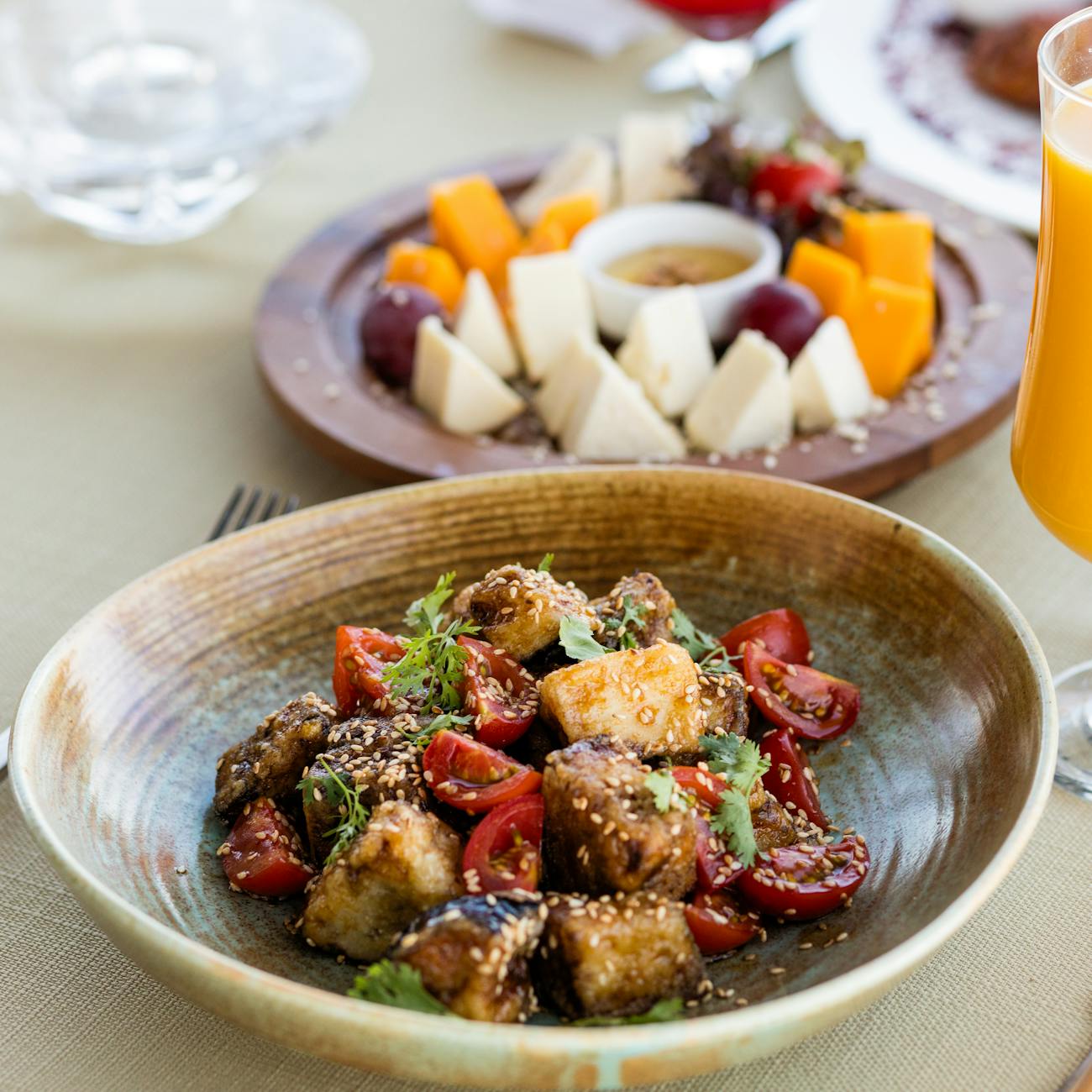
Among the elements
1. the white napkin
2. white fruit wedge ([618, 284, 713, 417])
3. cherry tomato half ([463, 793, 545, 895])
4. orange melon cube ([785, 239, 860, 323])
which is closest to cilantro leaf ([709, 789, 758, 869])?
cherry tomato half ([463, 793, 545, 895])

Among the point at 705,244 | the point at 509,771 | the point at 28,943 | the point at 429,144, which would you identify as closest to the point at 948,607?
the point at 509,771

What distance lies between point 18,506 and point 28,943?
128cm

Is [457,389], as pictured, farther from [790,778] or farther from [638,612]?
[790,778]

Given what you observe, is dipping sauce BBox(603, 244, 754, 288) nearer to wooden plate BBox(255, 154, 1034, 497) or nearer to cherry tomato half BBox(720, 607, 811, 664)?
wooden plate BBox(255, 154, 1034, 497)

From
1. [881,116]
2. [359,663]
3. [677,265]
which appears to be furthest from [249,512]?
[881,116]

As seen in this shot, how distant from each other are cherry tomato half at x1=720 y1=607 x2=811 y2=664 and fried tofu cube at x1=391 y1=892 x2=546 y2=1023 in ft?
2.21

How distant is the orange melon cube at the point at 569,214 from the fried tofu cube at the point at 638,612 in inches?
62.3

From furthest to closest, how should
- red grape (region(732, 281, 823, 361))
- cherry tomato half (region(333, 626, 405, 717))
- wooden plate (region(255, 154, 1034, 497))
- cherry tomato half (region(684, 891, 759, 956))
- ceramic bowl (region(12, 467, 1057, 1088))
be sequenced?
red grape (region(732, 281, 823, 361)) → wooden plate (region(255, 154, 1034, 497)) → cherry tomato half (region(333, 626, 405, 717)) → cherry tomato half (region(684, 891, 759, 956)) → ceramic bowl (region(12, 467, 1057, 1088))

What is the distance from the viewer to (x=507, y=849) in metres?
1.65

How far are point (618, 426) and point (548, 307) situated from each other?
0.45 m

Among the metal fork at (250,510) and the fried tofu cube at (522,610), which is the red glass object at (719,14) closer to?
the metal fork at (250,510)

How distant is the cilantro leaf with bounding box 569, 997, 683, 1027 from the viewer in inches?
58.9

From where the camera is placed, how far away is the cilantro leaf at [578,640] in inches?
72.8

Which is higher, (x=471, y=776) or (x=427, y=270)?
(x=471, y=776)
